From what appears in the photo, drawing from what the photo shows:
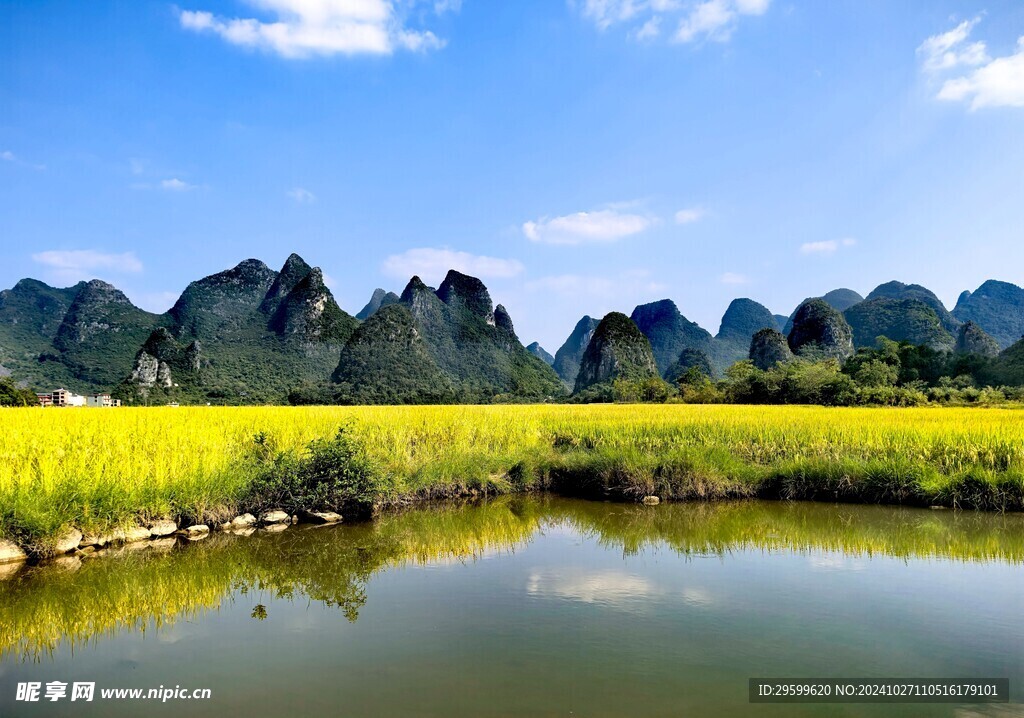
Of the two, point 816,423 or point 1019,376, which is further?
point 1019,376

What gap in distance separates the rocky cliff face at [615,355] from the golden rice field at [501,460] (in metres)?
70.3

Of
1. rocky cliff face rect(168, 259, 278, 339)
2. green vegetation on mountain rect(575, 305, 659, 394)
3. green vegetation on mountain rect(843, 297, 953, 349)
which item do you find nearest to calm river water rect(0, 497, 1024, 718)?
green vegetation on mountain rect(575, 305, 659, 394)

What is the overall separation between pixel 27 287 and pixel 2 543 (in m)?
132

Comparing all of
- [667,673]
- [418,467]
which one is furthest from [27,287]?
[667,673]

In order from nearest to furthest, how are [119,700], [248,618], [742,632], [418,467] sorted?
1. [119,700]
2. [742,632]
3. [248,618]
4. [418,467]

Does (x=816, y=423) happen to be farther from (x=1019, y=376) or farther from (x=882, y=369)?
(x=1019, y=376)

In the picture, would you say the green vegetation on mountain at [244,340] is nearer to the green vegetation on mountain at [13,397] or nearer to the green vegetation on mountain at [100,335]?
the green vegetation on mountain at [100,335]

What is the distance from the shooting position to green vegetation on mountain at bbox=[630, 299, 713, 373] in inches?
5276

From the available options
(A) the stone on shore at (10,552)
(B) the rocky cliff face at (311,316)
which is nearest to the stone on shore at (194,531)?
(A) the stone on shore at (10,552)

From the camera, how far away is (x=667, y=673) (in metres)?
3.74

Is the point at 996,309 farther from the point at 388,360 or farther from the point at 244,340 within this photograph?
the point at 244,340

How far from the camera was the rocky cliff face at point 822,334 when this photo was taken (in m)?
74.5

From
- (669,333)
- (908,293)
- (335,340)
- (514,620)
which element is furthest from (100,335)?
(908,293)

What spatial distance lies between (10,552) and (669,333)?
13939 centimetres
